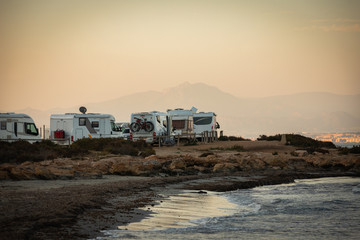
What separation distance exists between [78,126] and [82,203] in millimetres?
24630

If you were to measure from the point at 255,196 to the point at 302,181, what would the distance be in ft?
18.3

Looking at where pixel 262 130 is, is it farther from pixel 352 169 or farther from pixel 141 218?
pixel 141 218

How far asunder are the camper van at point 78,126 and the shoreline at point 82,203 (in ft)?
57.5

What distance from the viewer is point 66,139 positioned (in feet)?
104

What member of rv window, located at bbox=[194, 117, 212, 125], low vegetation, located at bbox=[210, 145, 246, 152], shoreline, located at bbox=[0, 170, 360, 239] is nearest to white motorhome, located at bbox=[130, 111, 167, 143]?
low vegetation, located at bbox=[210, 145, 246, 152]

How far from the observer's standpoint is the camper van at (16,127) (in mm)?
31359

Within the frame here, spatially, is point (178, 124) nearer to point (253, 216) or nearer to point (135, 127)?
point (135, 127)

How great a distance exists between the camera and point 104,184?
14406 mm

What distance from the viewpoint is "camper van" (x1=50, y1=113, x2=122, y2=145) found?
1335 inches

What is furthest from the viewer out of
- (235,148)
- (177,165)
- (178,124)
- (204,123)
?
(204,123)

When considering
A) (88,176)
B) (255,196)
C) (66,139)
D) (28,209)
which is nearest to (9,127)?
(66,139)

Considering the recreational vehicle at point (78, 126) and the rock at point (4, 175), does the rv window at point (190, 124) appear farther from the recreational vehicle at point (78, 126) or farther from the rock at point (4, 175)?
the rock at point (4, 175)

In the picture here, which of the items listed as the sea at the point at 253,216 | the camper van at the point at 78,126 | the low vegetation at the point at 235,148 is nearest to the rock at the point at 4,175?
the sea at the point at 253,216

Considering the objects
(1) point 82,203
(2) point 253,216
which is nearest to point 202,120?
(2) point 253,216
